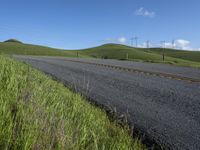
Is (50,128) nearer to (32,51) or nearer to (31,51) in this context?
(31,51)

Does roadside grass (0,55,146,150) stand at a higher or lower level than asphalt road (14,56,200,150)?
higher

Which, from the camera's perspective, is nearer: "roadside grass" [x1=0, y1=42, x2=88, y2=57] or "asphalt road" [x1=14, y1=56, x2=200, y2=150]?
"asphalt road" [x1=14, y1=56, x2=200, y2=150]

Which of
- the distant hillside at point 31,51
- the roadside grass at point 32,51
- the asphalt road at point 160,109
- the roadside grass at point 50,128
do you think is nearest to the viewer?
the roadside grass at point 50,128

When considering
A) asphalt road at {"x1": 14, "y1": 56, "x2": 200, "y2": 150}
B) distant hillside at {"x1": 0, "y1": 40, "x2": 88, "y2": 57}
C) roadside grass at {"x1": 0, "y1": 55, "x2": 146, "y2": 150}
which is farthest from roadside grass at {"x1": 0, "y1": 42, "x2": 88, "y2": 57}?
roadside grass at {"x1": 0, "y1": 55, "x2": 146, "y2": 150}

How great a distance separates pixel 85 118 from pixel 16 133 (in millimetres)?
1550

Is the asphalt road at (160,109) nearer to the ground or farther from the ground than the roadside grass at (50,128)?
nearer to the ground

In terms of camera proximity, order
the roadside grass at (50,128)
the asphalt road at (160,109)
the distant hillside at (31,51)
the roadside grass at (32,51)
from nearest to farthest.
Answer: the roadside grass at (50,128) → the asphalt road at (160,109) → the roadside grass at (32,51) → the distant hillside at (31,51)

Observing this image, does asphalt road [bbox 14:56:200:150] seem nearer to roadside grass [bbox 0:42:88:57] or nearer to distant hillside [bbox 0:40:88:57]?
roadside grass [bbox 0:42:88:57]

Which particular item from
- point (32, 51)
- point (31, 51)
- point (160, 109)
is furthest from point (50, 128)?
point (32, 51)

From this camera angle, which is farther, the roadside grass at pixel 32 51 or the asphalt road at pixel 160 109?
the roadside grass at pixel 32 51

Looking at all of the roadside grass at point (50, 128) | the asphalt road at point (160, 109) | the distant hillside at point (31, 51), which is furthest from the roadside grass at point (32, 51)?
the roadside grass at point (50, 128)

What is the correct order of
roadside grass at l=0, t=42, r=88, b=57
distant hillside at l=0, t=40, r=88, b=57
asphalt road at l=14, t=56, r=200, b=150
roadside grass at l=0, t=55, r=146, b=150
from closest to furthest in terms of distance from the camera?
roadside grass at l=0, t=55, r=146, b=150
asphalt road at l=14, t=56, r=200, b=150
roadside grass at l=0, t=42, r=88, b=57
distant hillside at l=0, t=40, r=88, b=57

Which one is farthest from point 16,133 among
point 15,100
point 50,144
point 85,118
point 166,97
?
point 166,97

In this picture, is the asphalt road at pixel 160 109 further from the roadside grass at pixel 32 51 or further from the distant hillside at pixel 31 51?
the distant hillside at pixel 31 51
